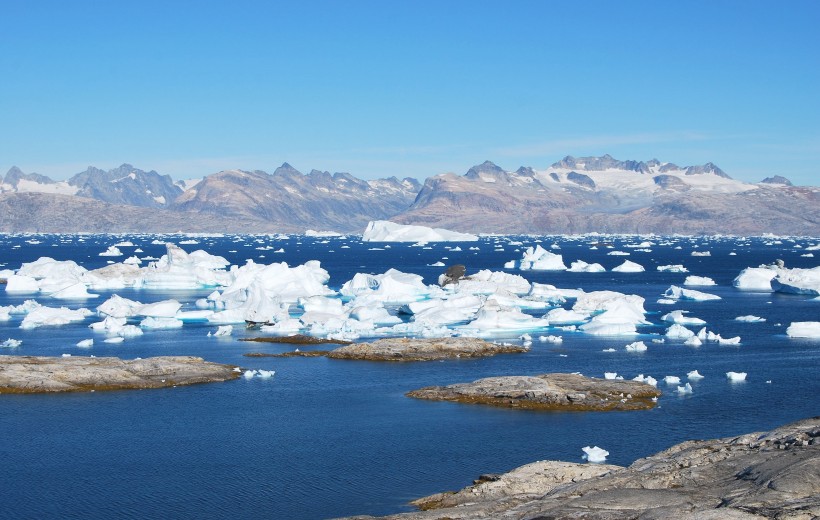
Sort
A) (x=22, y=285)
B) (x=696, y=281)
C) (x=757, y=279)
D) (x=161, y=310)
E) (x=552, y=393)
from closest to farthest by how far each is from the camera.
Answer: (x=552, y=393) < (x=161, y=310) < (x=22, y=285) < (x=757, y=279) < (x=696, y=281)

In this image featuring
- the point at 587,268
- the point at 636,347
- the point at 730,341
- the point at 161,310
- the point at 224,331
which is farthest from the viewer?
the point at 587,268

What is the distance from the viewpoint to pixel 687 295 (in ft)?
219

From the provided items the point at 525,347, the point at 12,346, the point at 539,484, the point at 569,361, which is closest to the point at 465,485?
the point at 539,484

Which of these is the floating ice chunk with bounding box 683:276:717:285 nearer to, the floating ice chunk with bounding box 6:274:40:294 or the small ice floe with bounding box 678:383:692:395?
the small ice floe with bounding box 678:383:692:395

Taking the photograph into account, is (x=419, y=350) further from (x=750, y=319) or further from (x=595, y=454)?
(x=750, y=319)

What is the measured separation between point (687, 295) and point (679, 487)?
52079 mm

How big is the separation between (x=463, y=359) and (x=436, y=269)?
62.9 m

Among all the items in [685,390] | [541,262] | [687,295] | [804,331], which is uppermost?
[541,262]

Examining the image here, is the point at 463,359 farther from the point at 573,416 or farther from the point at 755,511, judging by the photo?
the point at 755,511

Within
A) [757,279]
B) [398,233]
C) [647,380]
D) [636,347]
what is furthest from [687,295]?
[398,233]

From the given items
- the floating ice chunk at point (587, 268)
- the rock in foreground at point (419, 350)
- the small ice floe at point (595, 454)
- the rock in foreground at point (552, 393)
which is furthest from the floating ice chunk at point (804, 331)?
the floating ice chunk at point (587, 268)

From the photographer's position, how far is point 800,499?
14.3 meters

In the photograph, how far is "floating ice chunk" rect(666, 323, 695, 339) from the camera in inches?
1849

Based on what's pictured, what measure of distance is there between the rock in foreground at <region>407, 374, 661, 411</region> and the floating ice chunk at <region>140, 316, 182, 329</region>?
79.6 ft
